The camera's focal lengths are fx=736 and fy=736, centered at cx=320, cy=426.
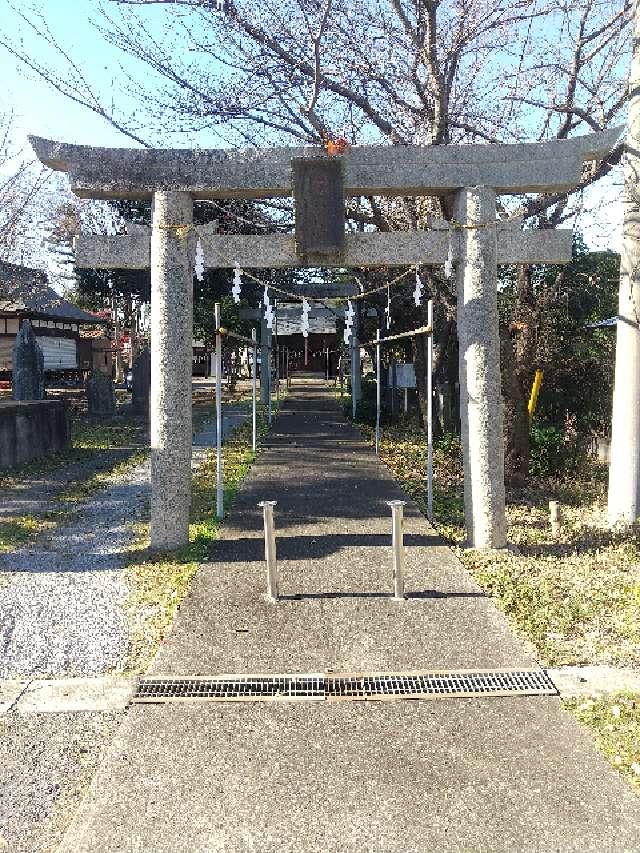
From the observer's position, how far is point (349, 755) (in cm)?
339

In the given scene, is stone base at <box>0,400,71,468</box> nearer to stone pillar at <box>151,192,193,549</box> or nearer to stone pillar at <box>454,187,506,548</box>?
stone pillar at <box>151,192,193,549</box>

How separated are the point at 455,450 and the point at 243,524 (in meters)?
6.29

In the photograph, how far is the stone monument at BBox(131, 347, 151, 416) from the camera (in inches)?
811

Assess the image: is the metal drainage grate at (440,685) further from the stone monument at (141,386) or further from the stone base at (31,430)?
the stone monument at (141,386)

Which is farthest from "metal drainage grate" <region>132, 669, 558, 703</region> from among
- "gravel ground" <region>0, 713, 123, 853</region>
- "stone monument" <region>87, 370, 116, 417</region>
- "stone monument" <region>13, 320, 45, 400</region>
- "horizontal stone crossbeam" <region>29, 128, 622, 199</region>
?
"stone monument" <region>87, 370, 116, 417</region>

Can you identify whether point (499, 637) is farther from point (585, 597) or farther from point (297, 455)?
point (297, 455)

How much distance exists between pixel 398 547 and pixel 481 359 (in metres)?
2.20

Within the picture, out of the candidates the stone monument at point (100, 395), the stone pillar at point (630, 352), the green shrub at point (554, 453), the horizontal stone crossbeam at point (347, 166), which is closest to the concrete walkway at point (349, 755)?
the stone pillar at point (630, 352)

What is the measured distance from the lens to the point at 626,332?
24.8 ft

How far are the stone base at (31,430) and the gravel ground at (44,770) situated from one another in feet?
29.6

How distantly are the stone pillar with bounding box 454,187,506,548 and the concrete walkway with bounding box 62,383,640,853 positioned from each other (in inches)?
47.7

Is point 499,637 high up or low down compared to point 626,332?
down

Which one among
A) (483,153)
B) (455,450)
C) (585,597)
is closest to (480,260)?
(483,153)

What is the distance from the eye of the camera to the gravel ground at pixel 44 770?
2.93m
